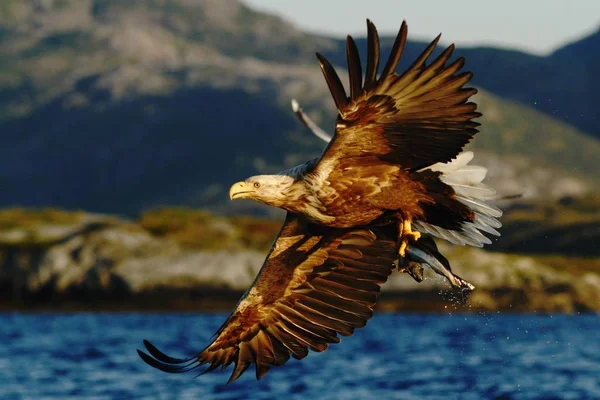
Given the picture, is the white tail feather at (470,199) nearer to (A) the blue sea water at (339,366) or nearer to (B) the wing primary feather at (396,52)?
(B) the wing primary feather at (396,52)

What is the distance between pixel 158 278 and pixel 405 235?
103 feet

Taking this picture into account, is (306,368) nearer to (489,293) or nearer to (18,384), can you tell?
(18,384)

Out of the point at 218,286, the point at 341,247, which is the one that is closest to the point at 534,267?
the point at 218,286

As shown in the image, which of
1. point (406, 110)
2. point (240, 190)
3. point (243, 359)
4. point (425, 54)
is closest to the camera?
point (425, 54)

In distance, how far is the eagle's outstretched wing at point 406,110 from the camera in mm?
8141

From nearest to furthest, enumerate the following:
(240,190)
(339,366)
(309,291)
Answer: (240,190), (309,291), (339,366)

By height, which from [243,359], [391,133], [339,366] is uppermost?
[391,133]

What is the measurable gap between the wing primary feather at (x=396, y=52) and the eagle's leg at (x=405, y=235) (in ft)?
5.00

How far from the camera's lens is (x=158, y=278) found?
4003cm

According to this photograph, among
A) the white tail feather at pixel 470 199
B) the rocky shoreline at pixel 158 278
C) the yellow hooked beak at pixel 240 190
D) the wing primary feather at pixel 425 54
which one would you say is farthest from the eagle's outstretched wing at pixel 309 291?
the rocky shoreline at pixel 158 278

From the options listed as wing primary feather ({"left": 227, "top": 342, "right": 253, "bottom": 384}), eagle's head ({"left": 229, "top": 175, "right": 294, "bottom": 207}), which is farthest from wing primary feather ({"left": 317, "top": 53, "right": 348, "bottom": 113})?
wing primary feather ({"left": 227, "top": 342, "right": 253, "bottom": 384})

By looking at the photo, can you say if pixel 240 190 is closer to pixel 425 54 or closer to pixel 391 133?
pixel 391 133

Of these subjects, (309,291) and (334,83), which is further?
(309,291)

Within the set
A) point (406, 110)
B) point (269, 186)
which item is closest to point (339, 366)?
point (269, 186)
